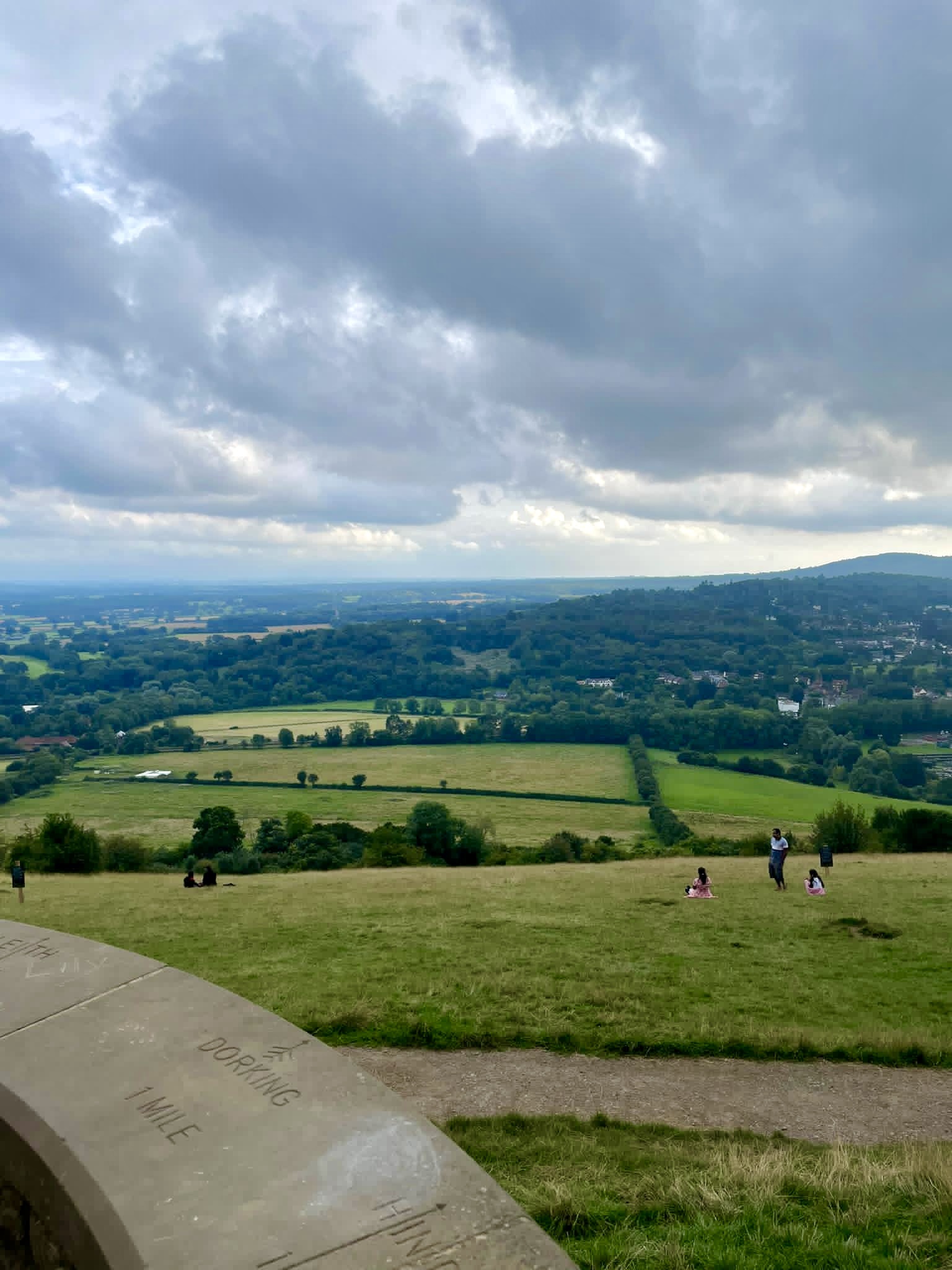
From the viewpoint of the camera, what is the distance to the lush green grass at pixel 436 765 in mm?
90000

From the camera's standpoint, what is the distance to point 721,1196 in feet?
21.2

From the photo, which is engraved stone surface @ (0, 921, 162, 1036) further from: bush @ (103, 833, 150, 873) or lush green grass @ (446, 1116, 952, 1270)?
bush @ (103, 833, 150, 873)

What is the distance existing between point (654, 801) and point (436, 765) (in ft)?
104

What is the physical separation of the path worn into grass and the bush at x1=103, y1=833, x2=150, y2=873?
27.4m

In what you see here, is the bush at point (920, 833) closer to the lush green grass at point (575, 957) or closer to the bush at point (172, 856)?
the lush green grass at point (575, 957)

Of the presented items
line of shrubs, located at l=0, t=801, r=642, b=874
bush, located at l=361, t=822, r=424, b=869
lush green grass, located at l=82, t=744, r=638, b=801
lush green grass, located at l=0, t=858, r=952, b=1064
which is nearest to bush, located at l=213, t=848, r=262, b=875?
line of shrubs, located at l=0, t=801, r=642, b=874

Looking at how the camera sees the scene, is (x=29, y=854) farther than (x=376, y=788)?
No

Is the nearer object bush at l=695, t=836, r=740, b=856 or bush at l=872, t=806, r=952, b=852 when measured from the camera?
bush at l=872, t=806, r=952, b=852

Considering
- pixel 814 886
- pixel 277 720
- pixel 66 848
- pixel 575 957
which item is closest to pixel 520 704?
pixel 277 720

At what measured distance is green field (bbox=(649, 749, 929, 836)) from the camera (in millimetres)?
69188

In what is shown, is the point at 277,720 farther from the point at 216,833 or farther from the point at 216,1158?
the point at 216,1158

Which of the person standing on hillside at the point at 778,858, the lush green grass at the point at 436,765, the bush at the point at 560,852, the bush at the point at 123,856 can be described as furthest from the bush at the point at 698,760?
the person standing on hillside at the point at 778,858

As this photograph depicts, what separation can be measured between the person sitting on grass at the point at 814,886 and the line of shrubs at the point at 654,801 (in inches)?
808

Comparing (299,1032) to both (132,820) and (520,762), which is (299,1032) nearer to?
(132,820)
